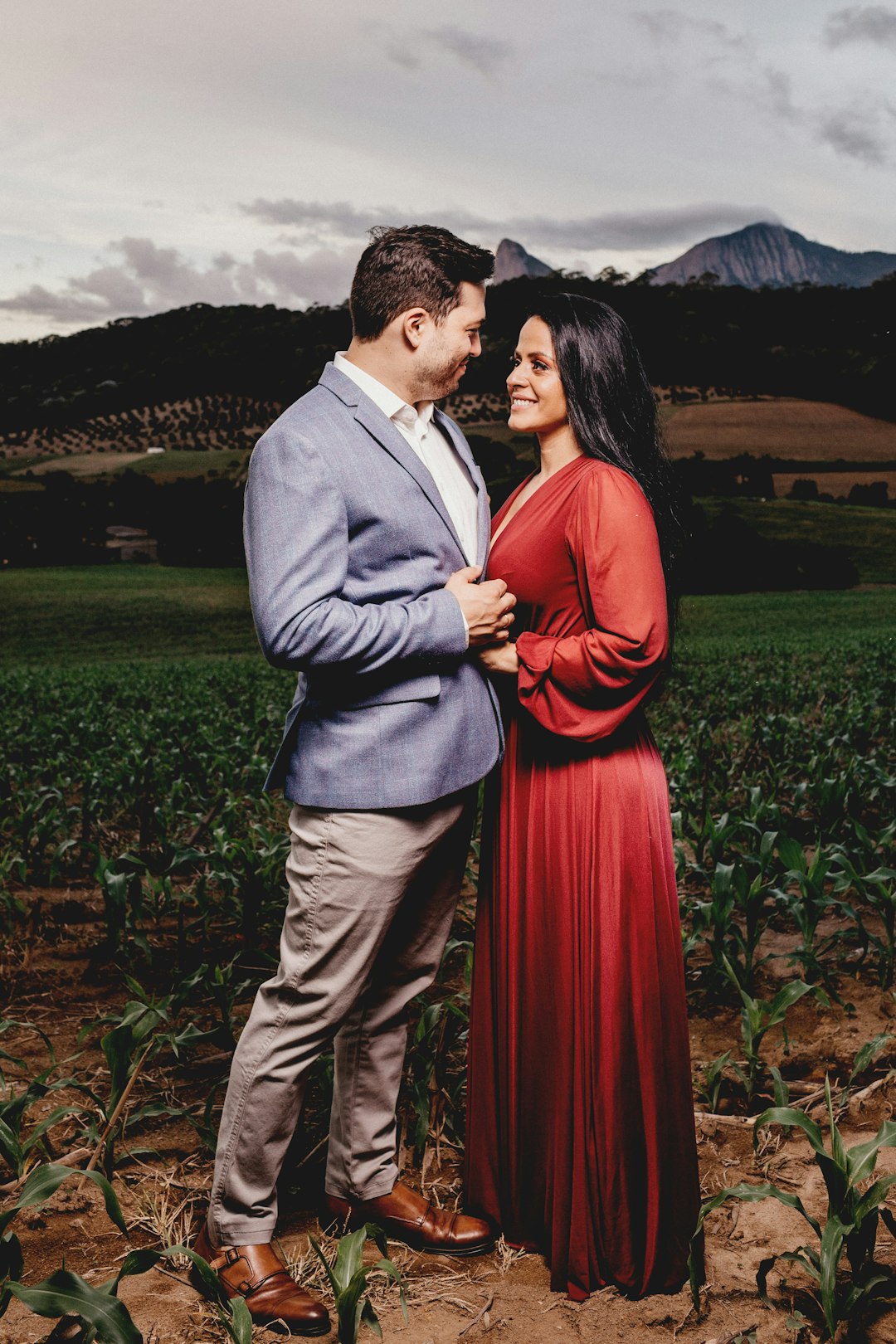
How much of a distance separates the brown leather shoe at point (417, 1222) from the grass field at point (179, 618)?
17.2m

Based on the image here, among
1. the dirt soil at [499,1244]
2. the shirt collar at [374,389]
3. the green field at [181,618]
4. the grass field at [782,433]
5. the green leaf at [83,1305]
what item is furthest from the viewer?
the grass field at [782,433]

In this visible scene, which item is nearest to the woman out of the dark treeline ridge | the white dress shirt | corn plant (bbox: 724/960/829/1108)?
the white dress shirt

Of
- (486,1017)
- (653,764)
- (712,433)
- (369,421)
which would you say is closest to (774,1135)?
(486,1017)

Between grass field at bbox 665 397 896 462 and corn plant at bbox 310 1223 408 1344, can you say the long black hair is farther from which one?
grass field at bbox 665 397 896 462

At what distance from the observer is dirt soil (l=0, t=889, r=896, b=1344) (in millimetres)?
2119

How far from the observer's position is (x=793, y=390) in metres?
67.6

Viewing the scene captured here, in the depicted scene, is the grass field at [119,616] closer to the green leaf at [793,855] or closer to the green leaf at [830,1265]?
the green leaf at [793,855]

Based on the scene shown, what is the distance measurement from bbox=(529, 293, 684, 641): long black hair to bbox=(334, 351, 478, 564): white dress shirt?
315 millimetres

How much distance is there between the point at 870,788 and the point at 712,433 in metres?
54.2

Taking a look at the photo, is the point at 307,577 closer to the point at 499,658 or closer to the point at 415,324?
the point at 499,658

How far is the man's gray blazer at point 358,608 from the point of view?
2006mm

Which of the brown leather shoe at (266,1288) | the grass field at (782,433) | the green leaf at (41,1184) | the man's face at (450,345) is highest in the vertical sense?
the grass field at (782,433)

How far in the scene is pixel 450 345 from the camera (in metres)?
2.22

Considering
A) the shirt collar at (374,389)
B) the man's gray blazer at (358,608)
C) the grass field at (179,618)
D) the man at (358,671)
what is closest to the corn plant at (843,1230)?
the man at (358,671)
